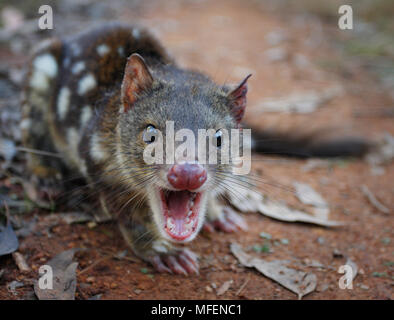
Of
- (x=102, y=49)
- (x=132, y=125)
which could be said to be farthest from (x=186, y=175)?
(x=102, y=49)

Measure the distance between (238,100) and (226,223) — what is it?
111 centimetres

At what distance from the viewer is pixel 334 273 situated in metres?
3.11

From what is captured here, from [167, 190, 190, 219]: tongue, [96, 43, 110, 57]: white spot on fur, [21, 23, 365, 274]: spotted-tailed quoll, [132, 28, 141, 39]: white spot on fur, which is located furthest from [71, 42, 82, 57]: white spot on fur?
[167, 190, 190, 219]: tongue

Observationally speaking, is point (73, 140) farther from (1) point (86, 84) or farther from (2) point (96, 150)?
(2) point (96, 150)

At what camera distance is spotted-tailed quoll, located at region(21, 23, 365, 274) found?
279 cm

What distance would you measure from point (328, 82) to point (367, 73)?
838mm

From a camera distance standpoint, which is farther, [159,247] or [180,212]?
[159,247]

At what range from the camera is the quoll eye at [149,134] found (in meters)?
2.81

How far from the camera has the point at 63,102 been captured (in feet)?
13.0

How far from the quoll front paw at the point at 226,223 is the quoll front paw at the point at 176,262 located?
540mm

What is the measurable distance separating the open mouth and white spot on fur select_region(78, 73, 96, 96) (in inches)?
57.0
